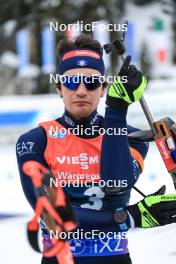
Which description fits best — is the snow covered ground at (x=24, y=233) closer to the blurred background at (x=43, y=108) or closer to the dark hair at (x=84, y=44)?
the blurred background at (x=43, y=108)

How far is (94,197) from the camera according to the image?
1658mm

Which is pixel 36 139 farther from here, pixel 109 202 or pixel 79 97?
pixel 109 202

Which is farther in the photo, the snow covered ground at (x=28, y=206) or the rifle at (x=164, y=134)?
the snow covered ground at (x=28, y=206)

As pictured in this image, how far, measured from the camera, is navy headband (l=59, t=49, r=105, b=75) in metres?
1.70

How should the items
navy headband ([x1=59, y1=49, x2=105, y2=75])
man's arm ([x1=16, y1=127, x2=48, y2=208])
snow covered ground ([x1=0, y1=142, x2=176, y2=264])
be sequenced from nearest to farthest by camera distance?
man's arm ([x1=16, y1=127, x2=48, y2=208]), navy headband ([x1=59, y1=49, x2=105, y2=75]), snow covered ground ([x1=0, y1=142, x2=176, y2=264])

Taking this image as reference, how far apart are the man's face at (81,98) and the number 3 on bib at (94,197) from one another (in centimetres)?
21

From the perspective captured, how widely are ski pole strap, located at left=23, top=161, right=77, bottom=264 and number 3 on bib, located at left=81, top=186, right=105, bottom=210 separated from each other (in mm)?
222

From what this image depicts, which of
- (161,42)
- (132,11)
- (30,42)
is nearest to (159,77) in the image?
(161,42)

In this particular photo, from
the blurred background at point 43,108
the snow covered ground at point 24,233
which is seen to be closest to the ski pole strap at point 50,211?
the blurred background at point 43,108

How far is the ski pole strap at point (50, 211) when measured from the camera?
52.9 inches

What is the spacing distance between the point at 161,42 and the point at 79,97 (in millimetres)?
13765

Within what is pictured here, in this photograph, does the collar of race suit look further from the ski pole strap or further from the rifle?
the ski pole strap

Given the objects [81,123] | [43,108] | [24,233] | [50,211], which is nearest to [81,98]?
[81,123]
